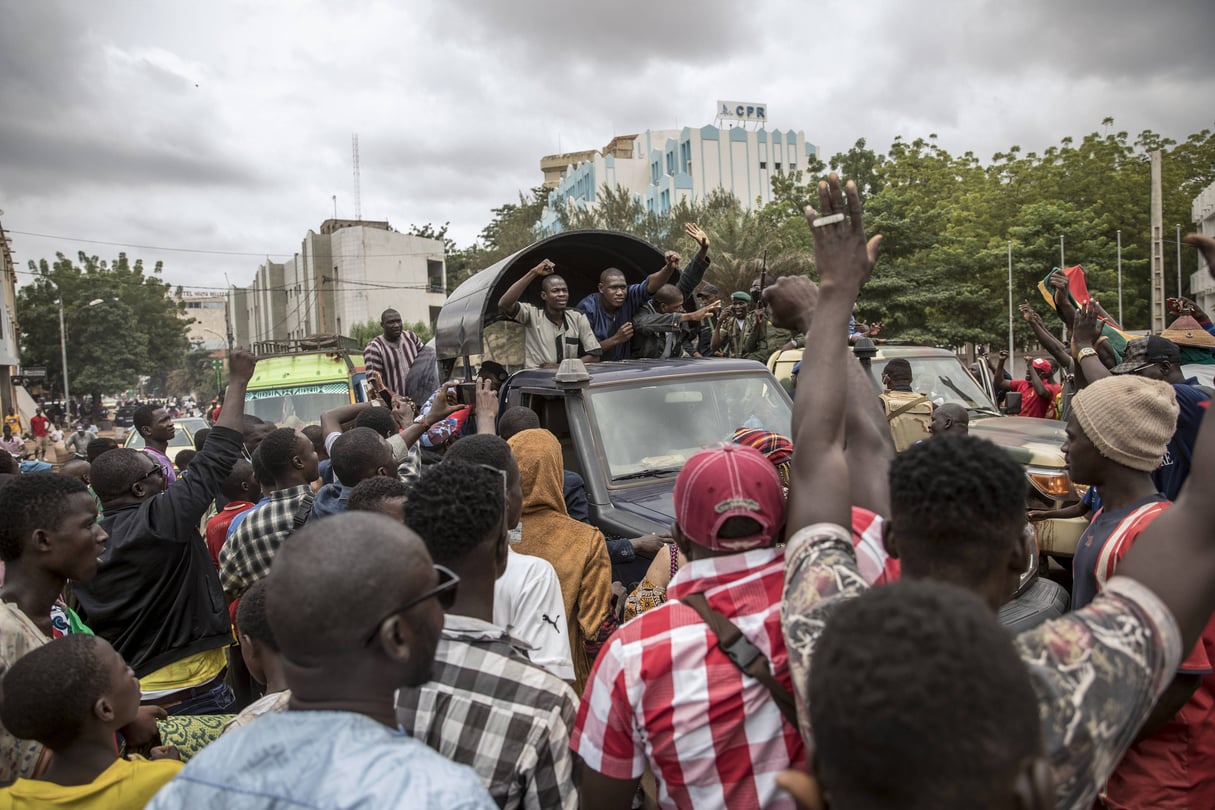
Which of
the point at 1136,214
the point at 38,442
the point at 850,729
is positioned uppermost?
the point at 1136,214

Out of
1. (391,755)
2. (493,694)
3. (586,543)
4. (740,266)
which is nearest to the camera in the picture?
(391,755)

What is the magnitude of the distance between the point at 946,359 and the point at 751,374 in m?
3.95

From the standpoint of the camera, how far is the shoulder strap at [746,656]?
1.75 meters

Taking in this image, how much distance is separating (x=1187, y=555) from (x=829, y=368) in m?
0.77

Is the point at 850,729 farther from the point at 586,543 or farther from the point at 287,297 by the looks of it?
the point at 287,297

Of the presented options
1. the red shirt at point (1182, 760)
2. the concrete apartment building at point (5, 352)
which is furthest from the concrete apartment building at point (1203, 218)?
the concrete apartment building at point (5, 352)

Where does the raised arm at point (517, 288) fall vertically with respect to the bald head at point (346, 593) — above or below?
above

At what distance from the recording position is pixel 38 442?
1090 inches

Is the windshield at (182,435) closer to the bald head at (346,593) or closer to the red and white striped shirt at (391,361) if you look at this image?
the red and white striped shirt at (391,361)

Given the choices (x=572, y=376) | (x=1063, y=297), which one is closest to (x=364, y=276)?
(x=572, y=376)

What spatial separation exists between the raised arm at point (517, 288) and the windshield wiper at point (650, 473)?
2.32m

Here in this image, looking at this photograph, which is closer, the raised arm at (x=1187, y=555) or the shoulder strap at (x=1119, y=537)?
the raised arm at (x=1187, y=555)

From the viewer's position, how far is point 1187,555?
1.59 meters

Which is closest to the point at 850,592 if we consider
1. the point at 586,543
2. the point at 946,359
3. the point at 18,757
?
the point at 586,543
